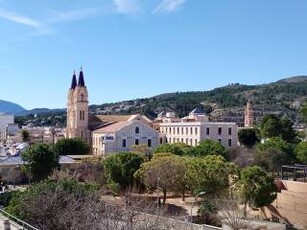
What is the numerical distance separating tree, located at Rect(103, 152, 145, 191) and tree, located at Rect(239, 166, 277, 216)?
1157 cm

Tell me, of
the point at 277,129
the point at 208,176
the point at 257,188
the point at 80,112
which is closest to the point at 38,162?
the point at 208,176

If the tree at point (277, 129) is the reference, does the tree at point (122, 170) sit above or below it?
below

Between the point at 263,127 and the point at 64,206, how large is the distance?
181ft

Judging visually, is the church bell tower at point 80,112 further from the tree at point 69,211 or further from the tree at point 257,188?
the tree at point 69,211

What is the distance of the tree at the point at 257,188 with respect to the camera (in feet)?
115

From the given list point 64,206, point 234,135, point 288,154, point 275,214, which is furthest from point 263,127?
point 64,206

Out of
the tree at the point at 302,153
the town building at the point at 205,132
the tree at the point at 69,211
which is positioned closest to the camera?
the tree at the point at 69,211

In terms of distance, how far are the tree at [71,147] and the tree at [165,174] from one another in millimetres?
31156

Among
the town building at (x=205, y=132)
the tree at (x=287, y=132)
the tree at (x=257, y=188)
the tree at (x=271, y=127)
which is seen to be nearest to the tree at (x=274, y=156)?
the tree at (x=271, y=127)

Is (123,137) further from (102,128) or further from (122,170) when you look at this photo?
(122,170)

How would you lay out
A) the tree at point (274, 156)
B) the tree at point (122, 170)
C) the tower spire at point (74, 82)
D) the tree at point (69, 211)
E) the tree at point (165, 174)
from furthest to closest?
the tower spire at point (74, 82) < the tree at point (274, 156) < the tree at point (122, 170) < the tree at point (165, 174) < the tree at point (69, 211)

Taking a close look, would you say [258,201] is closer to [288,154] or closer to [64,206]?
[64,206]

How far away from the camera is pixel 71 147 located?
72.3 metres

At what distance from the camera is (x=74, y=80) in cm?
9212
